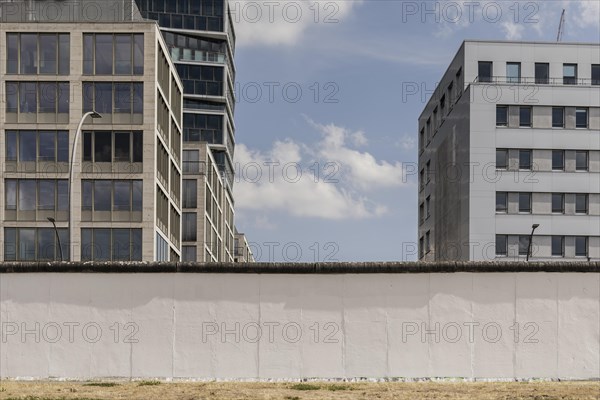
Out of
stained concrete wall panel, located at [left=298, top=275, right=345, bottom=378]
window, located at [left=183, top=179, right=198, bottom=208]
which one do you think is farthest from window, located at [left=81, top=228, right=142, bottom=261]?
stained concrete wall panel, located at [left=298, top=275, right=345, bottom=378]

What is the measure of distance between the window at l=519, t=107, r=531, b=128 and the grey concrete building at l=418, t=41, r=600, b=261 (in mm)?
100

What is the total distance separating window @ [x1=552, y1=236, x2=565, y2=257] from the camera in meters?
81.0

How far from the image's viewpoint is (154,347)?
22969 millimetres

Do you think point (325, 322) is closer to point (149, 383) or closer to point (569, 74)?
point (149, 383)

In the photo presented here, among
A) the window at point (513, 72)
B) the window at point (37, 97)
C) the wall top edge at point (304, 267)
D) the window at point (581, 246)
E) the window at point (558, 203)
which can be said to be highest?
the window at point (513, 72)

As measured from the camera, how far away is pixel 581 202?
270ft

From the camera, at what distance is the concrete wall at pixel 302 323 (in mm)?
22859

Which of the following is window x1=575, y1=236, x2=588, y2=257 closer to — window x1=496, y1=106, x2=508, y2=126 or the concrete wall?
window x1=496, y1=106, x2=508, y2=126

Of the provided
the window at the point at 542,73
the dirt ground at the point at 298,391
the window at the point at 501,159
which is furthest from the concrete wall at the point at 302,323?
the window at the point at 542,73

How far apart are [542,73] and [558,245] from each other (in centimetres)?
1751

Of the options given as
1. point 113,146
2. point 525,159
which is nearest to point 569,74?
point 525,159

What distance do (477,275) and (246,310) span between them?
21.1ft

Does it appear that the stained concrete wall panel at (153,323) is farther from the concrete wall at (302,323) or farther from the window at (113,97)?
the window at (113,97)

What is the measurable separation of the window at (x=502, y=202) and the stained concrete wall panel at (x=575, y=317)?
193ft
